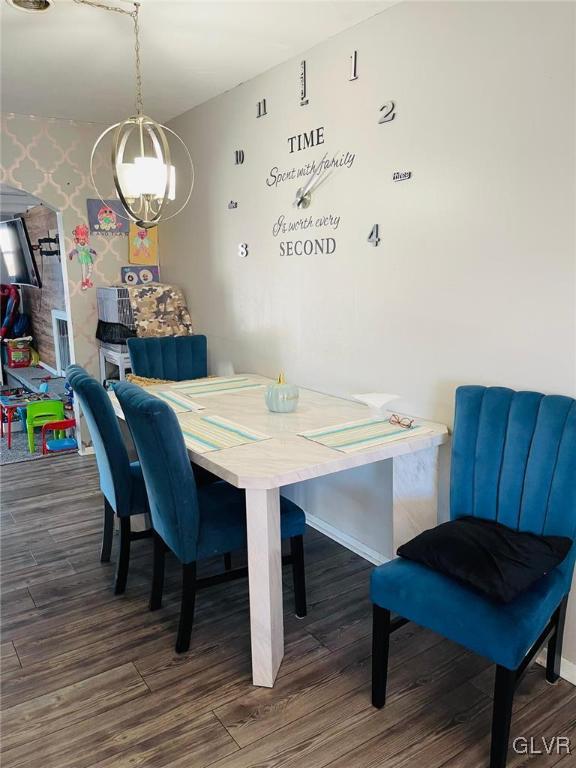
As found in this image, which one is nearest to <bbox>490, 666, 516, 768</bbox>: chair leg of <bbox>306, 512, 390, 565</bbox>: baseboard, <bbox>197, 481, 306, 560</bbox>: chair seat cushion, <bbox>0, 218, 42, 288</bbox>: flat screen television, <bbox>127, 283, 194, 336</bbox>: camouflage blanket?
<bbox>197, 481, 306, 560</bbox>: chair seat cushion

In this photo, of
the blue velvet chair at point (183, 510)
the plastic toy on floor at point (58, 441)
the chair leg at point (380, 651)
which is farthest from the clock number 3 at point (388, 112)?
the plastic toy on floor at point (58, 441)

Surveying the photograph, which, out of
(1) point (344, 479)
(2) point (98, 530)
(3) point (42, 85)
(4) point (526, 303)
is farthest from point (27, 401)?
(4) point (526, 303)

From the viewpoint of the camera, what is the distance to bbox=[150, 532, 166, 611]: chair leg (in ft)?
7.82

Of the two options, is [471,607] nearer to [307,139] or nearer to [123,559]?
[123,559]

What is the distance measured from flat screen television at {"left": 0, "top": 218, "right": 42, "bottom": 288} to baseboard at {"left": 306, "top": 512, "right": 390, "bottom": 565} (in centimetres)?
497

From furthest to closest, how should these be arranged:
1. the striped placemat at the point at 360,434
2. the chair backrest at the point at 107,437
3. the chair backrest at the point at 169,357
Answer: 1. the chair backrest at the point at 169,357
2. the chair backrest at the point at 107,437
3. the striped placemat at the point at 360,434

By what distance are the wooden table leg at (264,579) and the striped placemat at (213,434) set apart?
0.31m

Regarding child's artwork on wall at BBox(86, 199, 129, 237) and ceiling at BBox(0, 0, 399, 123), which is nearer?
ceiling at BBox(0, 0, 399, 123)

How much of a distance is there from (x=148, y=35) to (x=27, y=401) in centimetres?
319

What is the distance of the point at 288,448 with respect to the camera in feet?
6.91

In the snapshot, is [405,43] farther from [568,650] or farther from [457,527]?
[568,650]

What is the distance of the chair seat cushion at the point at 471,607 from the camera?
61.4 inches

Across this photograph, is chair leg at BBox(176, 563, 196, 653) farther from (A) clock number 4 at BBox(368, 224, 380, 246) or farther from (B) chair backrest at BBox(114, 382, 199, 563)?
(A) clock number 4 at BBox(368, 224, 380, 246)

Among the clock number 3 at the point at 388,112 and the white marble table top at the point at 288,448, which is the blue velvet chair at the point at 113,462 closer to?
the white marble table top at the point at 288,448
